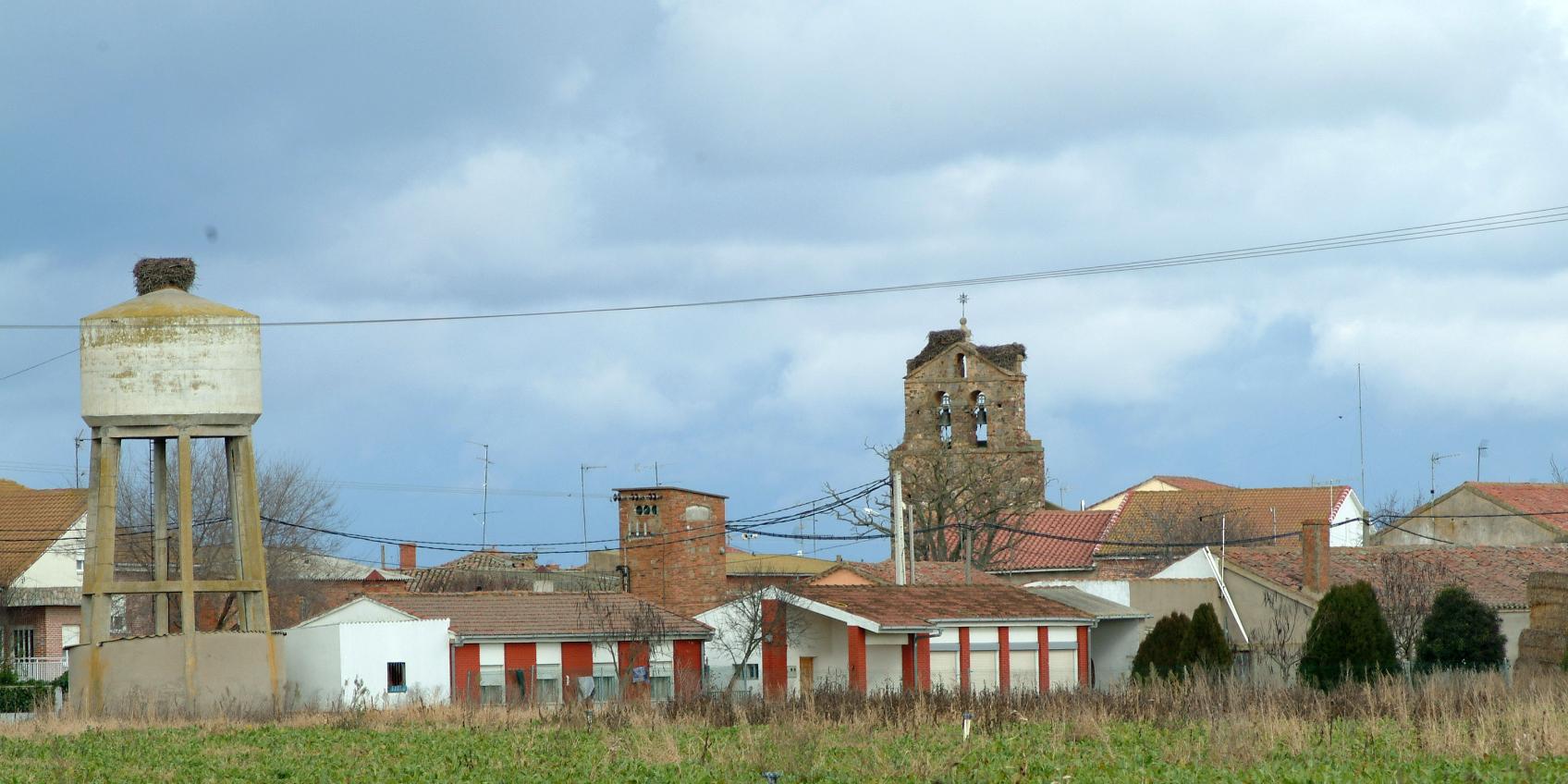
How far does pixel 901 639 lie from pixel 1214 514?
116 ft

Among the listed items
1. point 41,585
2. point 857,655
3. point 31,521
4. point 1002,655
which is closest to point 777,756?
point 857,655

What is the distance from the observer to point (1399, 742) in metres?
19.1

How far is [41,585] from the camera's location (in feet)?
168

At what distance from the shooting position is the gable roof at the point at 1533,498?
6338 centimetres

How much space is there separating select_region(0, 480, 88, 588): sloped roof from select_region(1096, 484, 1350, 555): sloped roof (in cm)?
3566

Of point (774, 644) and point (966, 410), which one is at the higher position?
point (966, 410)

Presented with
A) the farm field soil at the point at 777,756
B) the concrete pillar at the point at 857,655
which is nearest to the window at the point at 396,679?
the concrete pillar at the point at 857,655

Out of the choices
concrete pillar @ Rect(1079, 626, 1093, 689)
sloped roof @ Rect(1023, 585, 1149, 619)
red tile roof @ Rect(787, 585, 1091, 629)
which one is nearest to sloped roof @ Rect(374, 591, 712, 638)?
red tile roof @ Rect(787, 585, 1091, 629)

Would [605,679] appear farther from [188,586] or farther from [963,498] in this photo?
[963,498]

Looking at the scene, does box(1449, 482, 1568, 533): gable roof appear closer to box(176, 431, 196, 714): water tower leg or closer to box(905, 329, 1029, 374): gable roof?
box(905, 329, 1029, 374): gable roof

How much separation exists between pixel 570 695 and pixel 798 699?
28.5ft

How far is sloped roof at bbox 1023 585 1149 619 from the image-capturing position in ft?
148

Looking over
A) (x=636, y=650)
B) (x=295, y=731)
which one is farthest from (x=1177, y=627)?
(x=295, y=731)

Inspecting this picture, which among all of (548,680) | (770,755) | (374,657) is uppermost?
(770,755)
